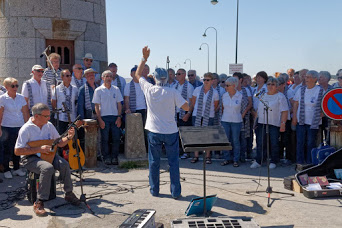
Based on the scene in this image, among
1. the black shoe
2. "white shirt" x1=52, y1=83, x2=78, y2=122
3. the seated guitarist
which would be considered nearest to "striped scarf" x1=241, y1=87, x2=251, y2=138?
the black shoe

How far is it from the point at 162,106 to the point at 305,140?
3680 mm

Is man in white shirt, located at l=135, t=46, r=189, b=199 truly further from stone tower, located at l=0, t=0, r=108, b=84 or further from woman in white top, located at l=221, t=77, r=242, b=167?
stone tower, located at l=0, t=0, r=108, b=84

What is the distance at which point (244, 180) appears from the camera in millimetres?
6672

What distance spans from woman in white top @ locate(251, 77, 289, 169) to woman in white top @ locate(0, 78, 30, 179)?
4.81 m

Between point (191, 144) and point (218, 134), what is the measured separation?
1.47 feet

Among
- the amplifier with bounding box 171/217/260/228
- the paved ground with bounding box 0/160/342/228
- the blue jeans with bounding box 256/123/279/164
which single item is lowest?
the paved ground with bounding box 0/160/342/228

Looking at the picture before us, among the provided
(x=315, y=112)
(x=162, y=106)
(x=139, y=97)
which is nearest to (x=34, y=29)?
(x=139, y=97)

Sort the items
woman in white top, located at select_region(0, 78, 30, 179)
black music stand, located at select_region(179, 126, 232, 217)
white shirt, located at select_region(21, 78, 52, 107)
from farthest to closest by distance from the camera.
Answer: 1. white shirt, located at select_region(21, 78, 52, 107)
2. woman in white top, located at select_region(0, 78, 30, 179)
3. black music stand, located at select_region(179, 126, 232, 217)

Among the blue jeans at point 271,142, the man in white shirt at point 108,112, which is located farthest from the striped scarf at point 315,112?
the man in white shirt at point 108,112

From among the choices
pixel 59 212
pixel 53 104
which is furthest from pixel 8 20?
pixel 59 212

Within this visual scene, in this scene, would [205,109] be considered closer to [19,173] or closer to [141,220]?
[19,173]

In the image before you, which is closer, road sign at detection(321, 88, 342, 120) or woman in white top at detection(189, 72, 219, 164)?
road sign at detection(321, 88, 342, 120)

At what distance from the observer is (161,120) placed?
5527 millimetres

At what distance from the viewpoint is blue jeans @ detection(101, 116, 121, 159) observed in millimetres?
7927
